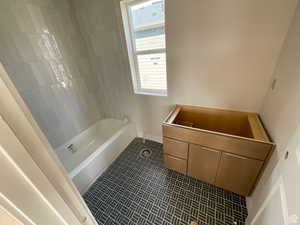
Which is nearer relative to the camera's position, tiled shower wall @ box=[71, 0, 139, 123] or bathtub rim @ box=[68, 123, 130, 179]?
bathtub rim @ box=[68, 123, 130, 179]

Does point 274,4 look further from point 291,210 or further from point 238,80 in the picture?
point 291,210

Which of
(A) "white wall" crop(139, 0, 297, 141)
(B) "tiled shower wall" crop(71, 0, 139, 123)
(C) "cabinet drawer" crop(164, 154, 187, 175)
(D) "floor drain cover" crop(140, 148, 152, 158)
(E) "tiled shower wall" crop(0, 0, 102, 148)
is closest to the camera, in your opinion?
(A) "white wall" crop(139, 0, 297, 141)

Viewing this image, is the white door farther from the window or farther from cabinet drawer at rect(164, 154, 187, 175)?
the window

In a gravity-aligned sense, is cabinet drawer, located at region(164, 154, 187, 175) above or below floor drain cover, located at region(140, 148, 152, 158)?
above

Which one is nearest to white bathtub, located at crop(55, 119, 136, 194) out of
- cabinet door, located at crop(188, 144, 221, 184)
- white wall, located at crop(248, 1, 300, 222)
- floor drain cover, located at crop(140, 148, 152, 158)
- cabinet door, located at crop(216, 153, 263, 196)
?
floor drain cover, located at crop(140, 148, 152, 158)

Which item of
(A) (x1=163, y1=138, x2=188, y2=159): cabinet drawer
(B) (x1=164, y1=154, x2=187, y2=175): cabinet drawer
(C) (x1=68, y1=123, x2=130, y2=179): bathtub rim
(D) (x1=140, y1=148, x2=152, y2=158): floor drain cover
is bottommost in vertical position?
(D) (x1=140, y1=148, x2=152, y2=158): floor drain cover

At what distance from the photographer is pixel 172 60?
Answer: 1612 mm

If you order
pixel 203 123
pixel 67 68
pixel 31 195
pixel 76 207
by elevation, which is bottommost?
pixel 203 123

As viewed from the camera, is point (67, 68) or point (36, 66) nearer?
point (36, 66)

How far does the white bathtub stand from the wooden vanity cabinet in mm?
830

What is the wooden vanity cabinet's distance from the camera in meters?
1.14

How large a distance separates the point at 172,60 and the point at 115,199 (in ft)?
5.78

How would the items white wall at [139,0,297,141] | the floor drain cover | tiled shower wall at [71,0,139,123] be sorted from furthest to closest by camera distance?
the floor drain cover, tiled shower wall at [71,0,139,123], white wall at [139,0,297,141]

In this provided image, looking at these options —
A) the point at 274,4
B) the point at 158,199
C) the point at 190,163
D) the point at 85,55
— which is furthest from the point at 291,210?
the point at 85,55
